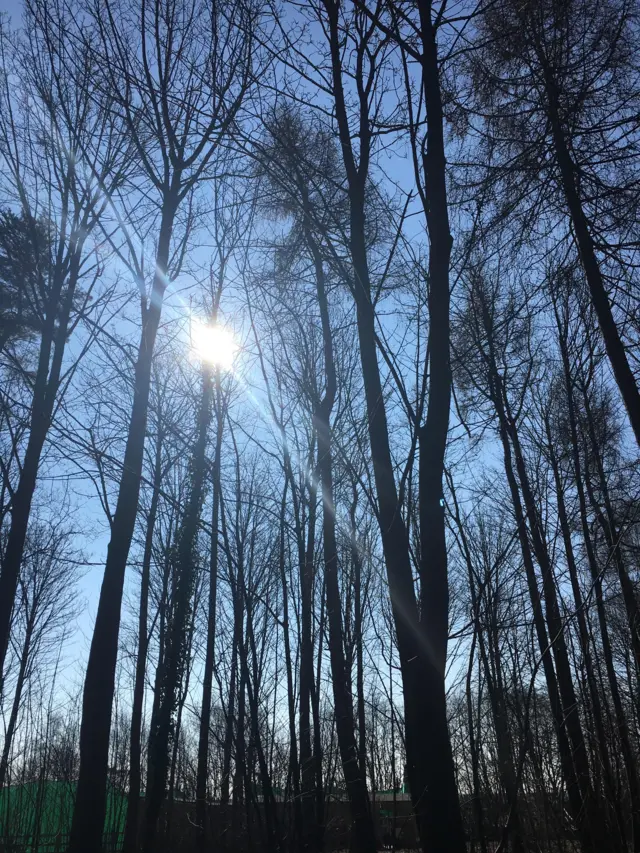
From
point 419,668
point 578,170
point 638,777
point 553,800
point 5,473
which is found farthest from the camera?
point 5,473

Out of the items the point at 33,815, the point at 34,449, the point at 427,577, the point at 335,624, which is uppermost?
the point at 34,449

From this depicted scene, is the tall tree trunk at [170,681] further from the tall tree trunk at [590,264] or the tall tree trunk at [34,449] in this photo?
the tall tree trunk at [590,264]

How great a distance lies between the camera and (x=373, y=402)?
11.6 ft

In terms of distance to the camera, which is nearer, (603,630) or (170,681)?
(603,630)

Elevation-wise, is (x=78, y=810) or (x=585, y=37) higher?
(x=585, y=37)

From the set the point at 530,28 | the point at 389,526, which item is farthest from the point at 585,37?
the point at 389,526

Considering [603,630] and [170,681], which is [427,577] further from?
[170,681]

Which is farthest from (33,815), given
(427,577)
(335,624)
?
(427,577)

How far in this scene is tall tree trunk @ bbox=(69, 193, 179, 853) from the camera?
5.45 m

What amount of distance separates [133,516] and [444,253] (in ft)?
14.6

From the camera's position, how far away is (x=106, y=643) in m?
5.93

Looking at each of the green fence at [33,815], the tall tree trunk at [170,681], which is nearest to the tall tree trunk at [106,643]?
the tall tree trunk at [170,681]

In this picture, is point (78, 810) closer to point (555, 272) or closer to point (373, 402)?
point (373, 402)

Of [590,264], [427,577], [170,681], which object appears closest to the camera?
[427,577]
